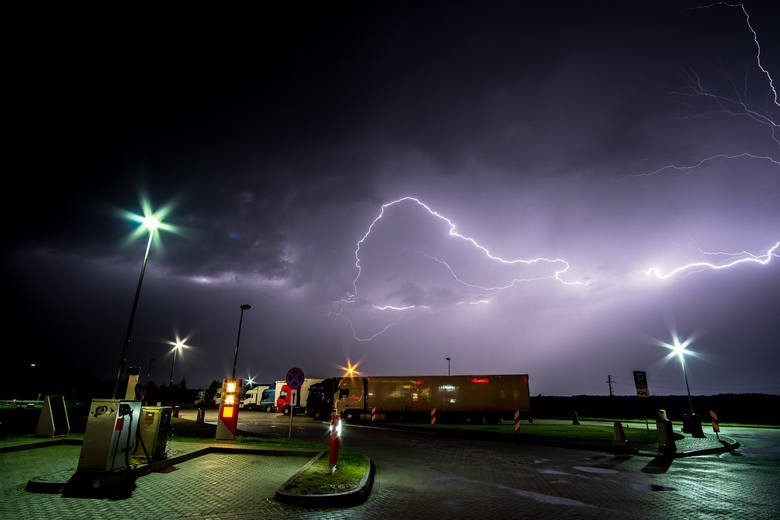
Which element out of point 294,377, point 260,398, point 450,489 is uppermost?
point 294,377

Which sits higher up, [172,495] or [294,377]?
[294,377]

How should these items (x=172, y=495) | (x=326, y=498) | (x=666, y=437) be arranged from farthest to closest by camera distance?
(x=666, y=437)
(x=172, y=495)
(x=326, y=498)

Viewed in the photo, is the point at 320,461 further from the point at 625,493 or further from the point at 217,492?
the point at 625,493

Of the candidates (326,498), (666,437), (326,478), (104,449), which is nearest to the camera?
(326,498)

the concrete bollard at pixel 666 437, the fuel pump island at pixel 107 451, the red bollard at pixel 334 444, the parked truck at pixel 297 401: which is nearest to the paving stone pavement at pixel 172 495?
the fuel pump island at pixel 107 451

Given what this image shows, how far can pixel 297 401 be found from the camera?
37469 millimetres

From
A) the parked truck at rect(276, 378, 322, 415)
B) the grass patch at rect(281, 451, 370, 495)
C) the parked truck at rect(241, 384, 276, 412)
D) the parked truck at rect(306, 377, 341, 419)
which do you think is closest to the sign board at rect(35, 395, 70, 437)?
the grass patch at rect(281, 451, 370, 495)

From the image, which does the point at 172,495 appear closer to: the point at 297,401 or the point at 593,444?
the point at 593,444

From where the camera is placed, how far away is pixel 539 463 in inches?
459

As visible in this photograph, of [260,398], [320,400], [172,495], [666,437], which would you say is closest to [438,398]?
[320,400]

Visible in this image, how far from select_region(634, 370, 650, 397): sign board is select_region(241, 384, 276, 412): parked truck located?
140ft

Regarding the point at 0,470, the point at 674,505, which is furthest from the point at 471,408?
the point at 0,470

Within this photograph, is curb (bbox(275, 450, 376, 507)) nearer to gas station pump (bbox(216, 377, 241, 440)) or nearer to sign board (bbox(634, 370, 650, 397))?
gas station pump (bbox(216, 377, 241, 440))

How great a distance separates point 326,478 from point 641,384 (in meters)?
14.9
